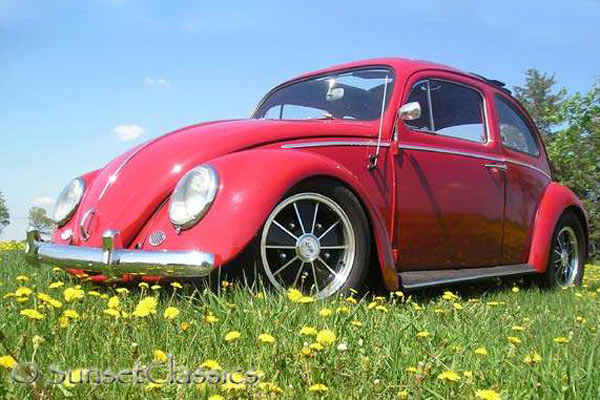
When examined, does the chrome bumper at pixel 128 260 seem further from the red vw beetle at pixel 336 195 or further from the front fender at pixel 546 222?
the front fender at pixel 546 222

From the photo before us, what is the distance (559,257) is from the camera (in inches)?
200

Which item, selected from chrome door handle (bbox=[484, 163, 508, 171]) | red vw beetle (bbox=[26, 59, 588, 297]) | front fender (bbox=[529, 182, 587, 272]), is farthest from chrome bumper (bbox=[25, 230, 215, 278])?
front fender (bbox=[529, 182, 587, 272])

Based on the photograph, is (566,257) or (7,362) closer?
(7,362)

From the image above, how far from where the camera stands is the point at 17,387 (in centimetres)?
138

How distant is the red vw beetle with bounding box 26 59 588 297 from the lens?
2.66 metres

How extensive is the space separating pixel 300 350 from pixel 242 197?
1027mm

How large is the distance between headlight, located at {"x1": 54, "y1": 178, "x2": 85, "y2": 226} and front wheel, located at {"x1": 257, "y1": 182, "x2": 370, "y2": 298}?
54.2 inches

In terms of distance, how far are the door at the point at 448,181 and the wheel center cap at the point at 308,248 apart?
2.58ft

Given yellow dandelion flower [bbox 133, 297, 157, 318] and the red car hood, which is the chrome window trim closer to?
the red car hood

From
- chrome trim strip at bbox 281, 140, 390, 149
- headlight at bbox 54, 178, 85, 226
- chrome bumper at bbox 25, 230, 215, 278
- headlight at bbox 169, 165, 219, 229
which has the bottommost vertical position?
chrome bumper at bbox 25, 230, 215, 278

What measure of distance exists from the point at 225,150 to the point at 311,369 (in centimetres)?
164

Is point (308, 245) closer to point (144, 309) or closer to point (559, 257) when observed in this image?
point (144, 309)

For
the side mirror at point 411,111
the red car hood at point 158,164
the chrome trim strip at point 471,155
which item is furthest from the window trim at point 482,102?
the red car hood at point 158,164

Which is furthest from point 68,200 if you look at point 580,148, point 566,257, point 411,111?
point 580,148
